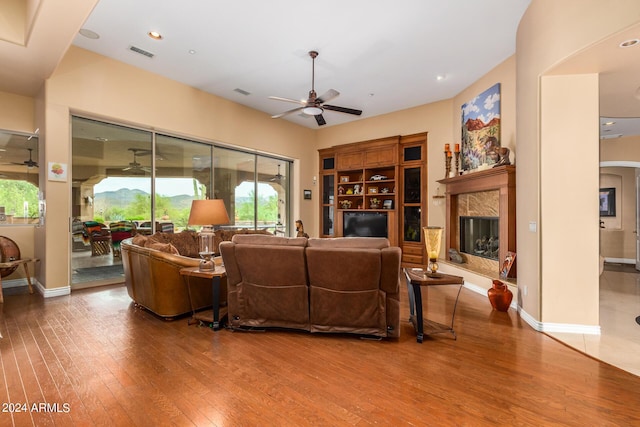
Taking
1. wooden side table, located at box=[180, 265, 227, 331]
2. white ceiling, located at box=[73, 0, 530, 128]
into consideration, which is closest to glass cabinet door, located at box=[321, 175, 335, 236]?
white ceiling, located at box=[73, 0, 530, 128]

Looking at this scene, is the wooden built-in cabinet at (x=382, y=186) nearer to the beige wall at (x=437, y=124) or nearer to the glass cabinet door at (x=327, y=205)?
the glass cabinet door at (x=327, y=205)

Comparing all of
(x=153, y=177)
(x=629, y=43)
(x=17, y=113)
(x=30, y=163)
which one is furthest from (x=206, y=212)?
(x=629, y=43)

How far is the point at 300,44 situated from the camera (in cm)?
440

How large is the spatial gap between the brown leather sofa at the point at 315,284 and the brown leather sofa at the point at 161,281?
2.25 feet

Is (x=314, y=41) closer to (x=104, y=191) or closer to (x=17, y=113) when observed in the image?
(x=104, y=191)

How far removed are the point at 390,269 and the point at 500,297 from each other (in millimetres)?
2085

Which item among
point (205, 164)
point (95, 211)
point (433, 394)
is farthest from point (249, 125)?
point (433, 394)

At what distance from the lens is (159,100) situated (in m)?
5.43

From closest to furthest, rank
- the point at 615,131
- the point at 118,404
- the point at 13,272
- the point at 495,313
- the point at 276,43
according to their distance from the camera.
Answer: the point at 118,404 → the point at 495,313 → the point at 276,43 → the point at 13,272 → the point at 615,131

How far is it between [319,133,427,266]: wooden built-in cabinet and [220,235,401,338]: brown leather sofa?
13.5 ft

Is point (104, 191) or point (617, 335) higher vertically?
point (104, 191)

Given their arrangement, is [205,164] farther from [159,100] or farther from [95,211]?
[95,211]

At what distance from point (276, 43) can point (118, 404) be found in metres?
4.41

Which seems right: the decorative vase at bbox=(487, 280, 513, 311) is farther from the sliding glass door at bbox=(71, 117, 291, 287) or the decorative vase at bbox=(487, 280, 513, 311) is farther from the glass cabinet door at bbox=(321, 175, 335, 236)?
the sliding glass door at bbox=(71, 117, 291, 287)
